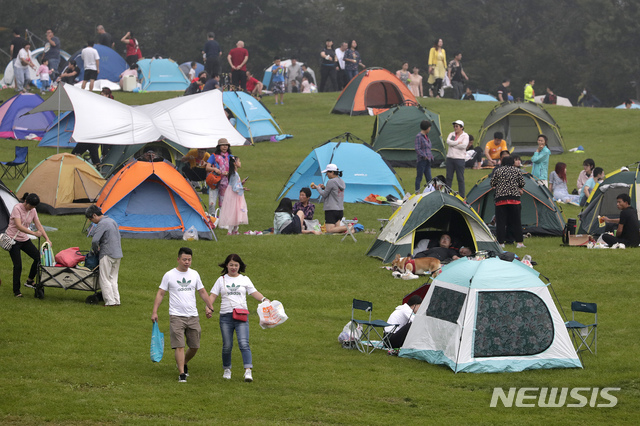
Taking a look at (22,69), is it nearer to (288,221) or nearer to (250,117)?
(250,117)

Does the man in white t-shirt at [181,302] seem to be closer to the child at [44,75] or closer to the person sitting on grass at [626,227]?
the person sitting on grass at [626,227]

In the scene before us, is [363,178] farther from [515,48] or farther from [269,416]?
[515,48]

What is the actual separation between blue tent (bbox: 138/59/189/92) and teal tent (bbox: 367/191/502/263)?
26.6 metres

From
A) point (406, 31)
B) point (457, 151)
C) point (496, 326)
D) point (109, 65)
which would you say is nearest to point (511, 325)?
point (496, 326)

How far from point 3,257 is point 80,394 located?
27.5 ft

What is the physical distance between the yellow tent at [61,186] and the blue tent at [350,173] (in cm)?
539

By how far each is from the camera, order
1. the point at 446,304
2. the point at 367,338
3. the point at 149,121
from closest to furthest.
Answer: the point at 446,304 → the point at 367,338 → the point at 149,121

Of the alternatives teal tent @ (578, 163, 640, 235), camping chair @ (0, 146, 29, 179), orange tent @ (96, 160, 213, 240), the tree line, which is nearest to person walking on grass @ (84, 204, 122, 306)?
orange tent @ (96, 160, 213, 240)

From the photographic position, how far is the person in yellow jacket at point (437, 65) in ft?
132

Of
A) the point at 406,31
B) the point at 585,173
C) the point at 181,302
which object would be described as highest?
the point at 406,31

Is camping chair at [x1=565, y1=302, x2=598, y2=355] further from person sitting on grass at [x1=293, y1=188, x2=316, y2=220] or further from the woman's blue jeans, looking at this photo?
person sitting on grass at [x1=293, y1=188, x2=316, y2=220]

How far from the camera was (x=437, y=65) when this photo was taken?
40531 millimetres

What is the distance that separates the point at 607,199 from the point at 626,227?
7.48 ft

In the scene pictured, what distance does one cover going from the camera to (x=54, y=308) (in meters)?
14.8
